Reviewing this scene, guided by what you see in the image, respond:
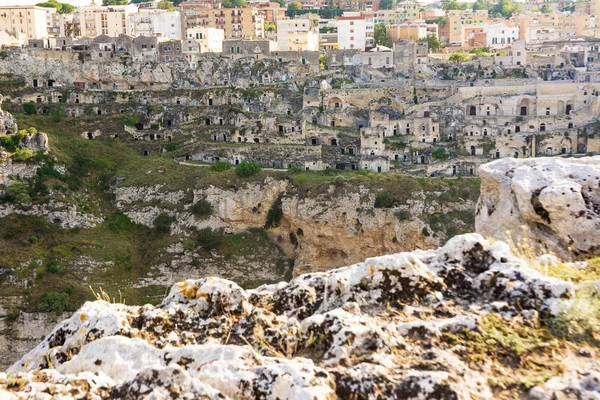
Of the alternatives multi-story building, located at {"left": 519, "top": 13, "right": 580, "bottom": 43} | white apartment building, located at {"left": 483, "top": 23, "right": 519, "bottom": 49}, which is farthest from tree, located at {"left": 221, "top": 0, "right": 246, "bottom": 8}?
multi-story building, located at {"left": 519, "top": 13, "right": 580, "bottom": 43}

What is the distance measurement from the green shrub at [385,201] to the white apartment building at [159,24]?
40116 mm

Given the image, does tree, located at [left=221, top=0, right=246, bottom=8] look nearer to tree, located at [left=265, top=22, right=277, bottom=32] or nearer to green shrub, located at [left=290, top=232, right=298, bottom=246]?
tree, located at [left=265, top=22, right=277, bottom=32]

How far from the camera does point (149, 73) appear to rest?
64.6 metres

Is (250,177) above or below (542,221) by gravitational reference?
below

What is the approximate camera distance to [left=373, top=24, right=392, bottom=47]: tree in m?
81.8

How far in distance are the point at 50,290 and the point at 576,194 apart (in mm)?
34966

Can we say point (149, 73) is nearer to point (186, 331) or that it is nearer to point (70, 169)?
point (70, 169)

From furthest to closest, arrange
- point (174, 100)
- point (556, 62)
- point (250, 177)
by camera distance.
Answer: point (556, 62), point (174, 100), point (250, 177)

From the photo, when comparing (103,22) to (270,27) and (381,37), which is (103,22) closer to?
(270,27)

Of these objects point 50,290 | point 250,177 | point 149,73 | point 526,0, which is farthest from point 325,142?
point 526,0

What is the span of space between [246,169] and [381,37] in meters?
38.5

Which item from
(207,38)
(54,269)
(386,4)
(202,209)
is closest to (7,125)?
(54,269)

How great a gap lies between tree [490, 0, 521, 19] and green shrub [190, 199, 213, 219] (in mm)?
78710

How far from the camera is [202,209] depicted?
47188 millimetres
